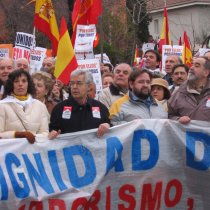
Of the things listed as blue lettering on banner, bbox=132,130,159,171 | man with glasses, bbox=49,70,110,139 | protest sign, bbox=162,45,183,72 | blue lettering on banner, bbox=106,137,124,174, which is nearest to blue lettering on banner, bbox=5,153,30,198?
man with glasses, bbox=49,70,110,139

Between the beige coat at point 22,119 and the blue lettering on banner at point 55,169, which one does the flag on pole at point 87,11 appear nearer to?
the beige coat at point 22,119

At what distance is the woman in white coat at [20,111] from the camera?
6.37 m

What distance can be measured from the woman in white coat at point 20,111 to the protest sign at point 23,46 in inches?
208

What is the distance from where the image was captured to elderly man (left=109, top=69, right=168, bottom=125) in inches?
262

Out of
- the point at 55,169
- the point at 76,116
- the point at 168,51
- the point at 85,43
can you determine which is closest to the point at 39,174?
the point at 55,169

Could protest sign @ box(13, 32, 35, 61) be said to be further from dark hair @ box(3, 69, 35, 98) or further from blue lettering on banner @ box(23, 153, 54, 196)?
blue lettering on banner @ box(23, 153, 54, 196)

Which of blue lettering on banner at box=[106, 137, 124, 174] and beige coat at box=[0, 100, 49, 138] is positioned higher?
beige coat at box=[0, 100, 49, 138]

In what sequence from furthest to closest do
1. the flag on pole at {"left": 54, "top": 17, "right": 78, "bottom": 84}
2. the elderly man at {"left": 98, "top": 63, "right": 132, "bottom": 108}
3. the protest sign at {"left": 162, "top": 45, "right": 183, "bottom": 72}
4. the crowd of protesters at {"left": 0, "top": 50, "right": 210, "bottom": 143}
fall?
the protest sign at {"left": 162, "top": 45, "right": 183, "bottom": 72} → the flag on pole at {"left": 54, "top": 17, "right": 78, "bottom": 84} → the elderly man at {"left": 98, "top": 63, "right": 132, "bottom": 108} → the crowd of protesters at {"left": 0, "top": 50, "right": 210, "bottom": 143}

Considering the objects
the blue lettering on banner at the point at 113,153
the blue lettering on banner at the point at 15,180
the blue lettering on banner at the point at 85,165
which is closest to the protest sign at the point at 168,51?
the blue lettering on banner at the point at 113,153

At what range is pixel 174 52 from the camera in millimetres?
12664

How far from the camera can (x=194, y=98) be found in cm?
662

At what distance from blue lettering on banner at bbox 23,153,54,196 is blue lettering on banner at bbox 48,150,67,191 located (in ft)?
0.27

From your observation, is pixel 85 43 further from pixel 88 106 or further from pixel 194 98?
pixel 194 98

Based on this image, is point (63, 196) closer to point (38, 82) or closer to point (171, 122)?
point (171, 122)
